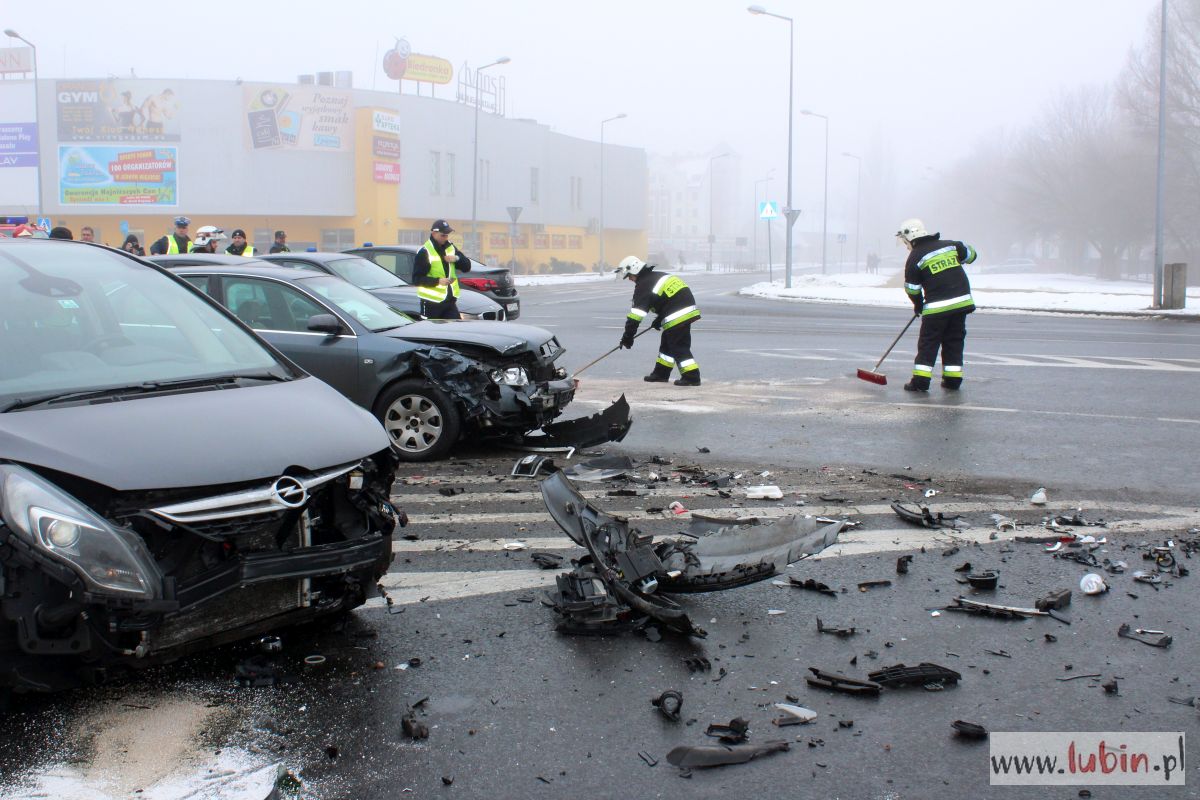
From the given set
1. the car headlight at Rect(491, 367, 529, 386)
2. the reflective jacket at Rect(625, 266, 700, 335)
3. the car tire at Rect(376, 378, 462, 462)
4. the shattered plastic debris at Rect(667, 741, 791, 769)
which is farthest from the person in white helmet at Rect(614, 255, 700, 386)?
the shattered plastic debris at Rect(667, 741, 791, 769)

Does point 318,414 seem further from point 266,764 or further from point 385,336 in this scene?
point 385,336

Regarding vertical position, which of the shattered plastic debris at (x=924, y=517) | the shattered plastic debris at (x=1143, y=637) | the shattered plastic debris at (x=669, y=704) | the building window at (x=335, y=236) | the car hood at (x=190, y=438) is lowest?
the shattered plastic debris at (x=669, y=704)

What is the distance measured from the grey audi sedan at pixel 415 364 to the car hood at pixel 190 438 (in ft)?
11.9

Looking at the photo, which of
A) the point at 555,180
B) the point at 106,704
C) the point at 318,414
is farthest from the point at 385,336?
the point at 555,180

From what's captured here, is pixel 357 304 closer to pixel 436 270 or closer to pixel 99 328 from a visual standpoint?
pixel 99 328

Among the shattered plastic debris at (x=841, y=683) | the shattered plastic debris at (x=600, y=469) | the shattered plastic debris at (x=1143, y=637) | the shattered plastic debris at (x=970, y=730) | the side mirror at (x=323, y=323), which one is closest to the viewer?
the shattered plastic debris at (x=970, y=730)

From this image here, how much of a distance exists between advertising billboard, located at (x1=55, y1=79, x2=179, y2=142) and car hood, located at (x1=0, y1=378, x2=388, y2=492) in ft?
187

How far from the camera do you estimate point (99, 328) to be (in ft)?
14.6

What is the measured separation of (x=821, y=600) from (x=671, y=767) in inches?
67.1

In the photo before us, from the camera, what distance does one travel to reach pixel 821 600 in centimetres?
480

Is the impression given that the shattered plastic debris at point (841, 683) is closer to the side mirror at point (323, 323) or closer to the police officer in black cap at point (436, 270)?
the side mirror at point (323, 323)

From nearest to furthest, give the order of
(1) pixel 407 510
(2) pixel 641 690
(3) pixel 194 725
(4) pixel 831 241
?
(3) pixel 194 725 → (2) pixel 641 690 → (1) pixel 407 510 → (4) pixel 831 241

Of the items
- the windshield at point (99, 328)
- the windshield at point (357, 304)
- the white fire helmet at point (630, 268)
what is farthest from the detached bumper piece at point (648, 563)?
the white fire helmet at point (630, 268)

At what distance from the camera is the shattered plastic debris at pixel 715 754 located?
10.9ft
